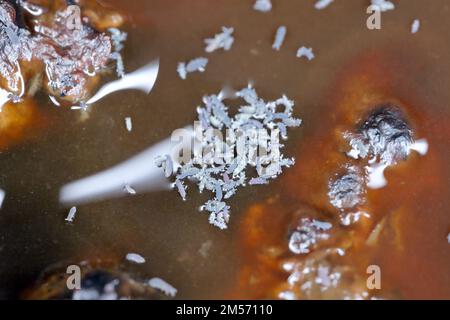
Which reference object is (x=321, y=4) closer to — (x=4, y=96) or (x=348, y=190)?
(x=348, y=190)

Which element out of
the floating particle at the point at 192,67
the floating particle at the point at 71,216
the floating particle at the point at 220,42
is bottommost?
the floating particle at the point at 71,216

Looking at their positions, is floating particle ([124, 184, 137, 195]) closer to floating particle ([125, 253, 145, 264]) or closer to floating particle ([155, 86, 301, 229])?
floating particle ([155, 86, 301, 229])

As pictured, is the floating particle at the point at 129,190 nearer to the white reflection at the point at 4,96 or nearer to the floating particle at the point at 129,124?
the floating particle at the point at 129,124

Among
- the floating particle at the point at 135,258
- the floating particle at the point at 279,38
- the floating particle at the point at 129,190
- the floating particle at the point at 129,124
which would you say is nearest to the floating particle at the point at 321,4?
the floating particle at the point at 279,38

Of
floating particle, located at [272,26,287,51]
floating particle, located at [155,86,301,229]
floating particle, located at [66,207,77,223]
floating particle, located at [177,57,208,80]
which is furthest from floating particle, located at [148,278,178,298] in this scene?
floating particle, located at [272,26,287,51]

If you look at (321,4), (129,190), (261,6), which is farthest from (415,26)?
(129,190)

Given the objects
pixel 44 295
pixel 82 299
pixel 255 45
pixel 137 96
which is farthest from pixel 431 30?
pixel 44 295
